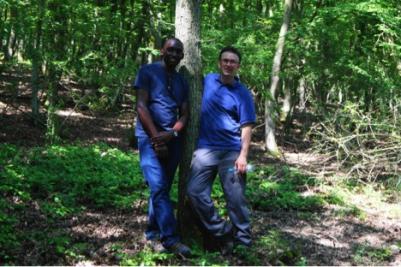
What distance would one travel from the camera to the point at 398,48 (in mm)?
12977

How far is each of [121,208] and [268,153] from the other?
9.85 metres

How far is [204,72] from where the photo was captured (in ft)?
39.0

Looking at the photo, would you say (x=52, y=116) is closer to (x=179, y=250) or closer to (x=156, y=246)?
(x=156, y=246)

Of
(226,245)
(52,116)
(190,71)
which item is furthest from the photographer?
(52,116)

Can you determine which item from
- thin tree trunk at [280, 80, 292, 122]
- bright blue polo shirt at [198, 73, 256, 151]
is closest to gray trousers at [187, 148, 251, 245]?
bright blue polo shirt at [198, 73, 256, 151]

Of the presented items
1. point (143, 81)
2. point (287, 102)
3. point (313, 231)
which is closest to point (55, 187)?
point (143, 81)

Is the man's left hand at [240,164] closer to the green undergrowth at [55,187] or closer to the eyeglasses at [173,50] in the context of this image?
the eyeglasses at [173,50]

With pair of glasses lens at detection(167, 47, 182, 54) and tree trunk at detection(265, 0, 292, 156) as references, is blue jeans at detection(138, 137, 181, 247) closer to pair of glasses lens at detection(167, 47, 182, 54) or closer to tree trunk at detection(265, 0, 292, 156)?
pair of glasses lens at detection(167, 47, 182, 54)

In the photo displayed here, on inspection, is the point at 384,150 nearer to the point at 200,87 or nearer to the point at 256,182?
the point at 256,182

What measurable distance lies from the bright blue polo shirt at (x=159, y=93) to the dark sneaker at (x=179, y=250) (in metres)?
1.27

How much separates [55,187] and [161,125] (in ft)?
11.3

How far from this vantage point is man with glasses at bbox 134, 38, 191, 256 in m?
5.09

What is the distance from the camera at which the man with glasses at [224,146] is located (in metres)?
5.34

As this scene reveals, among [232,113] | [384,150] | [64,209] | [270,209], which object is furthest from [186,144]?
[384,150]
